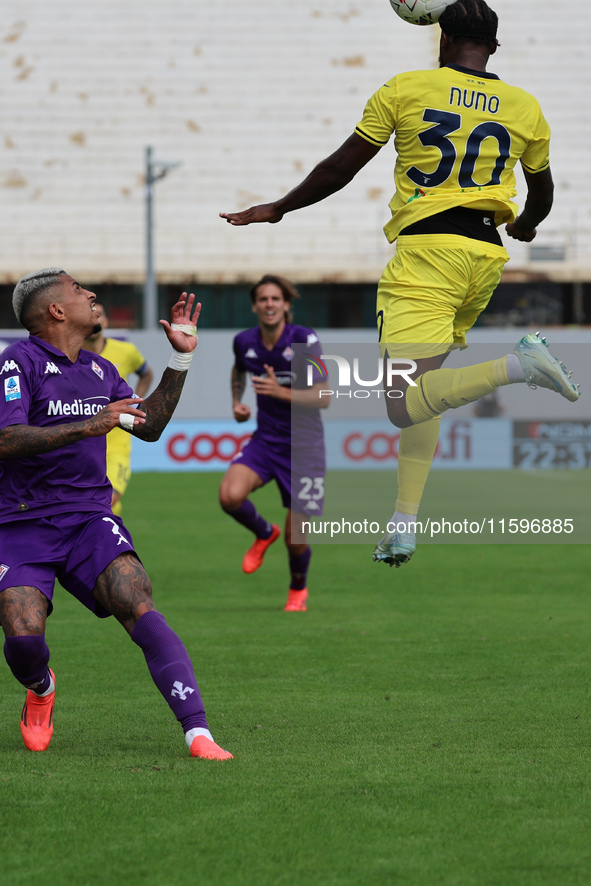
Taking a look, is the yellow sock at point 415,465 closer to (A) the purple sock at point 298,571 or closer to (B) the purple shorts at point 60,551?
(B) the purple shorts at point 60,551

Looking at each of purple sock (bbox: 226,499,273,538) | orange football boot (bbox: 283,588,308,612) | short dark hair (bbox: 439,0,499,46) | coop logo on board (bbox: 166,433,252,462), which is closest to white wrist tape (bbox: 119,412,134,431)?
short dark hair (bbox: 439,0,499,46)

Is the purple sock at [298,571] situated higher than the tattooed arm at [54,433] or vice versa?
the tattooed arm at [54,433]

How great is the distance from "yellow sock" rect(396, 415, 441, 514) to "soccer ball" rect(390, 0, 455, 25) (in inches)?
61.0

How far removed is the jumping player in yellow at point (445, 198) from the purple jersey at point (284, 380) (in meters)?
3.87

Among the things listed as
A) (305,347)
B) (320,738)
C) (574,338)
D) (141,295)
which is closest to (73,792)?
(320,738)

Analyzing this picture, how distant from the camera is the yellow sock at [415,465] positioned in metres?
4.73

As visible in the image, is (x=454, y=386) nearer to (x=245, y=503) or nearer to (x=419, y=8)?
(x=419, y=8)

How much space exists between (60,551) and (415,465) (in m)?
1.47

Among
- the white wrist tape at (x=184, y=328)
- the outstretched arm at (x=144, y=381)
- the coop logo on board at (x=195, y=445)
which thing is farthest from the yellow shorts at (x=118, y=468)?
the coop logo on board at (x=195, y=445)

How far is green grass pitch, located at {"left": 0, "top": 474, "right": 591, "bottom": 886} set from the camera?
3.03 meters

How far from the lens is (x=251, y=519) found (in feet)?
28.1

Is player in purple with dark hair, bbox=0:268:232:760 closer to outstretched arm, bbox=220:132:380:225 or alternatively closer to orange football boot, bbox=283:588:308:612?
outstretched arm, bbox=220:132:380:225

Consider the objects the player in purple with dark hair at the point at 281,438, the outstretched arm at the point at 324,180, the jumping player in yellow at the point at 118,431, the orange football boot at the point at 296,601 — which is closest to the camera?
the outstretched arm at the point at 324,180

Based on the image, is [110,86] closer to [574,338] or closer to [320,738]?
[574,338]
